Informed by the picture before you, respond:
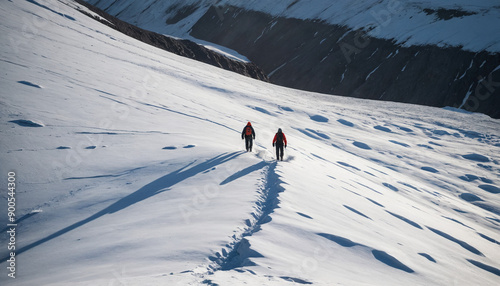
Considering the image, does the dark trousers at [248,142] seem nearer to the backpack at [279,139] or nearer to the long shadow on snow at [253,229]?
the backpack at [279,139]

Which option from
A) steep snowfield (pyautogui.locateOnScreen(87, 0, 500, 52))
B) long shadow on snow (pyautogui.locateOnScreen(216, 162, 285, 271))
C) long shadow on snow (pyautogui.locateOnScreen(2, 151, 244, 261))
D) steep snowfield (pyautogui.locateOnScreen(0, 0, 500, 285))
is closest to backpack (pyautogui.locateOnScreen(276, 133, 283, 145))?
steep snowfield (pyautogui.locateOnScreen(0, 0, 500, 285))

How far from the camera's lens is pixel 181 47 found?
Result: 40.8 m

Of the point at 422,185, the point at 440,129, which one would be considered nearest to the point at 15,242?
the point at 422,185

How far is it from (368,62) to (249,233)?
47698mm

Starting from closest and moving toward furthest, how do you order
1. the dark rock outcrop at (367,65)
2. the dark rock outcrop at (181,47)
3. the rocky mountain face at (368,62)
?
the dark rock outcrop at (181,47), the dark rock outcrop at (367,65), the rocky mountain face at (368,62)

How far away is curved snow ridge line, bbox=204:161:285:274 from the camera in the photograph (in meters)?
4.71

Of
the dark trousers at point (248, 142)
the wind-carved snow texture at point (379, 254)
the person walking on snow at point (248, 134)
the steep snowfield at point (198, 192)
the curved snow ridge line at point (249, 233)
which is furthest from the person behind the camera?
the dark trousers at point (248, 142)

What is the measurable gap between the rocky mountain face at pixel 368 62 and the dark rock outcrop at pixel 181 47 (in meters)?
11.0

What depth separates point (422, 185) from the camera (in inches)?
591

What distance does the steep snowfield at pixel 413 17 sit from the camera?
1660 inches

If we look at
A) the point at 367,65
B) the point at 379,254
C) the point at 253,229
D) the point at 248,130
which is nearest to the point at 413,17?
the point at 367,65

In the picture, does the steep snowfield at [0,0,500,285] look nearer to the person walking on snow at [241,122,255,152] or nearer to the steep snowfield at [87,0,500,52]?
the person walking on snow at [241,122,255,152]

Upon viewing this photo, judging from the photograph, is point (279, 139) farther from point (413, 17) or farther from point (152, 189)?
point (413, 17)

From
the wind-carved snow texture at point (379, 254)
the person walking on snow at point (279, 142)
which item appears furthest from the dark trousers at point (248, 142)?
the wind-carved snow texture at point (379, 254)
